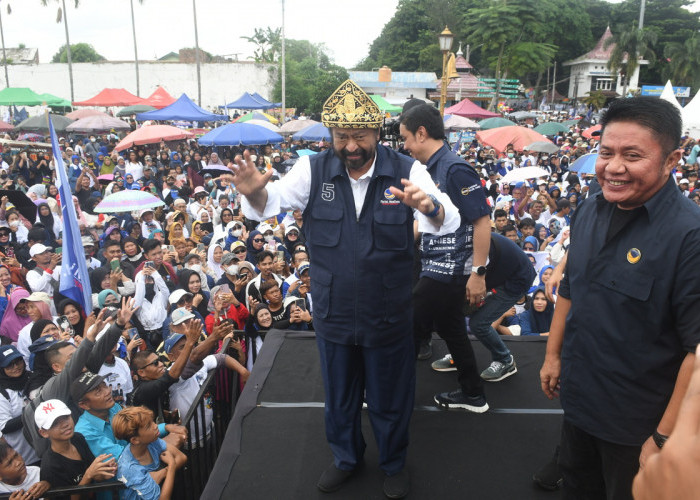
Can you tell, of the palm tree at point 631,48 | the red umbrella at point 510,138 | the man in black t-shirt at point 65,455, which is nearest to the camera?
the man in black t-shirt at point 65,455

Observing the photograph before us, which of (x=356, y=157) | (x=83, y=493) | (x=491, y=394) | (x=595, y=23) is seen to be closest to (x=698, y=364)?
(x=356, y=157)

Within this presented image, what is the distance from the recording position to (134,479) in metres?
3.13

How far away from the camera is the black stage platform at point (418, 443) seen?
95.5 inches

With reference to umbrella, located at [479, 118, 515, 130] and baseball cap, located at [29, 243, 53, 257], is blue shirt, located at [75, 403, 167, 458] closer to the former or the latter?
baseball cap, located at [29, 243, 53, 257]

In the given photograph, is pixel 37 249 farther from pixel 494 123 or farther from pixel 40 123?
pixel 494 123

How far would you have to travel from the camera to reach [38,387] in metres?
4.07

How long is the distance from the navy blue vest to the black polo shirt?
0.71 metres

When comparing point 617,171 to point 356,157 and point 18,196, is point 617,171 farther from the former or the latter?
point 18,196

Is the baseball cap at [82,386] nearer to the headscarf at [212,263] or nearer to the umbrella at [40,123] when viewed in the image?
the headscarf at [212,263]

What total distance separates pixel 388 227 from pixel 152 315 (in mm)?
4296

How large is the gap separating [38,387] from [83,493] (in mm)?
1609

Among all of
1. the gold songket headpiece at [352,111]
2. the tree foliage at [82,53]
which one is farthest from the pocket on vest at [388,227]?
the tree foliage at [82,53]

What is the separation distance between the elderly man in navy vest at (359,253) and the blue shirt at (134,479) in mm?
1331

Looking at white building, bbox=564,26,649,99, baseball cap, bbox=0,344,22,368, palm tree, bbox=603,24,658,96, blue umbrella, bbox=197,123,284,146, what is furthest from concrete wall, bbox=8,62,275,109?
baseball cap, bbox=0,344,22,368
